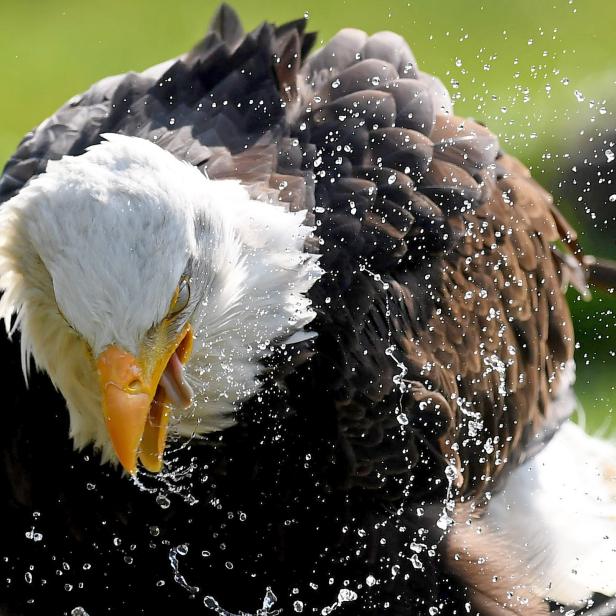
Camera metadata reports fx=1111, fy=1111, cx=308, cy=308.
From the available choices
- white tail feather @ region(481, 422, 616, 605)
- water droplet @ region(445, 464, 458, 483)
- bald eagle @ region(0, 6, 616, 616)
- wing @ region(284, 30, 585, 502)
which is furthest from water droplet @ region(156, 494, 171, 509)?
white tail feather @ region(481, 422, 616, 605)

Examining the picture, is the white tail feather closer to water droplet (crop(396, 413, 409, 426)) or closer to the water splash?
water droplet (crop(396, 413, 409, 426))

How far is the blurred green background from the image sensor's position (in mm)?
Answer: 8062

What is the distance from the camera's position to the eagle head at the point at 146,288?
3.05 metres

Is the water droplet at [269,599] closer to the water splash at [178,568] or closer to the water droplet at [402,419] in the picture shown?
the water splash at [178,568]

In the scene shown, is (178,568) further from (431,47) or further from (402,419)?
(431,47)

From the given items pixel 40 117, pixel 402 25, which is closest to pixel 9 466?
pixel 40 117

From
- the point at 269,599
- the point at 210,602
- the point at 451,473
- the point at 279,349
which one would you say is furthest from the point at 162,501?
the point at 451,473

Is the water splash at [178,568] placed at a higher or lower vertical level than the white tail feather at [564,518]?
higher

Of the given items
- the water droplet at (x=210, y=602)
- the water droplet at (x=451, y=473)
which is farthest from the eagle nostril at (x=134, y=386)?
the water droplet at (x=451, y=473)

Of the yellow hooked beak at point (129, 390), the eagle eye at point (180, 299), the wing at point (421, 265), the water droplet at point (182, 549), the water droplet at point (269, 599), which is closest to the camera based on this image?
the yellow hooked beak at point (129, 390)

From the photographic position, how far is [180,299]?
3.22 meters

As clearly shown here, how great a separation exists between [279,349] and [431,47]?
557 cm

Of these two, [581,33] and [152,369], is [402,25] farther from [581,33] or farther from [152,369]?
[152,369]

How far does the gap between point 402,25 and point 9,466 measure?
254 inches
